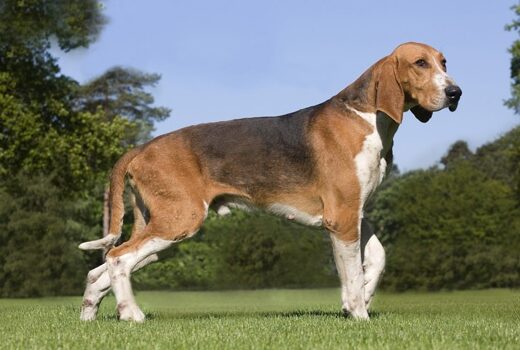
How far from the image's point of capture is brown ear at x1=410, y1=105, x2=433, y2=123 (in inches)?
383

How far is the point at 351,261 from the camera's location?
8.95m

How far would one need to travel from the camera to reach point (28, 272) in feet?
99.3

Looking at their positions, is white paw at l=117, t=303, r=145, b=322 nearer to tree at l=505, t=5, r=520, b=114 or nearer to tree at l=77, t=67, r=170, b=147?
tree at l=505, t=5, r=520, b=114

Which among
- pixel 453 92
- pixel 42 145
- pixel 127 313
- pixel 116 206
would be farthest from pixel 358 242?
pixel 42 145

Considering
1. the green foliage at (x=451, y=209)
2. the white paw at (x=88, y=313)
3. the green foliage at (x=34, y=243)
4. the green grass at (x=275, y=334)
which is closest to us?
the green grass at (x=275, y=334)

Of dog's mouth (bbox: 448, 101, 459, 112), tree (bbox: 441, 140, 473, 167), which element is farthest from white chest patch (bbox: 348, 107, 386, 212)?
tree (bbox: 441, 140, 473, 167)

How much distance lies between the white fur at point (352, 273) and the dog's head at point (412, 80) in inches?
59.4

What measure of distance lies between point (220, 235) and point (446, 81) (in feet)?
61.4

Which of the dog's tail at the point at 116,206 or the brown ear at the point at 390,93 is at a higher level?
the brown ear at the point at 390,93

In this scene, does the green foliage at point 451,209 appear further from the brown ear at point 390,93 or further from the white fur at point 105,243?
the white fur at point 105,243

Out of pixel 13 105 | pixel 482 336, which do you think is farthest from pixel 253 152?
pixel 13 105

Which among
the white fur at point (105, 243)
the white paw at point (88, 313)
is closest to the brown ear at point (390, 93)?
the white fur at point (105, 243)

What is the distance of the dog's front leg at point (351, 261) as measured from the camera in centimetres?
895

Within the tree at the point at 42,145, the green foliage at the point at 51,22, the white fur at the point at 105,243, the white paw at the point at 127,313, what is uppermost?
the green foliage at the point at 51,22
